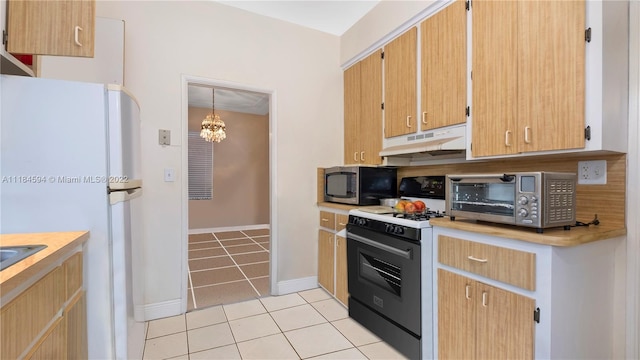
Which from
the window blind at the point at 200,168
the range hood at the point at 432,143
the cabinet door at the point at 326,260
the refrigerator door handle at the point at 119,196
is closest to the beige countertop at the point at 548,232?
the range hood at the point at 432,143

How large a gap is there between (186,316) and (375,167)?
82.8 inches

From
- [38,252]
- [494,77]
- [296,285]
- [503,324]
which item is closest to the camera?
[38,252]

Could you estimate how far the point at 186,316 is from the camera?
99.3 inches

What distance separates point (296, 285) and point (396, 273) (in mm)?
1419

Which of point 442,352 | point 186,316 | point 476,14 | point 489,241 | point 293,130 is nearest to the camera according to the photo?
point 489,241

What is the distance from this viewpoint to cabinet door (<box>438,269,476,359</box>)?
1.59m

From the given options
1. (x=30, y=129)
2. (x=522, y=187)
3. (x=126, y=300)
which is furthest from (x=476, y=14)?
(x=126, y=300)

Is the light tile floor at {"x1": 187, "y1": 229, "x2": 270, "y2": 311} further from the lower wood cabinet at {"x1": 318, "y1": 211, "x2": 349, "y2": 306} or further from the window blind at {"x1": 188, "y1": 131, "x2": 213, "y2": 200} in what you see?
the window blind at {"x1": 188, "y1": 131, "x2": 213, "y2": 200}

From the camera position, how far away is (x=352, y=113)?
318cm

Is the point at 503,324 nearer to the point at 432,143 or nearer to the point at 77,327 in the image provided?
the point at 432,143

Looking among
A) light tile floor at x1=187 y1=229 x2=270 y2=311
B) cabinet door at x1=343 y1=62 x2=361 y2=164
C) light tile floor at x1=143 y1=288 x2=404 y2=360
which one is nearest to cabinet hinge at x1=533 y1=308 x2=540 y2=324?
light tile floor at x1=143 y1=288 x2=404 y2=360

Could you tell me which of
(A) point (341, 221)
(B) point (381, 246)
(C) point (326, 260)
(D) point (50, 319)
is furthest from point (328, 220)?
(D) point (50, 319)

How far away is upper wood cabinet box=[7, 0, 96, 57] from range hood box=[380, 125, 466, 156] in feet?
6.72

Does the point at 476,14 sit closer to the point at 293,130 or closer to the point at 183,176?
the point at 293,130
